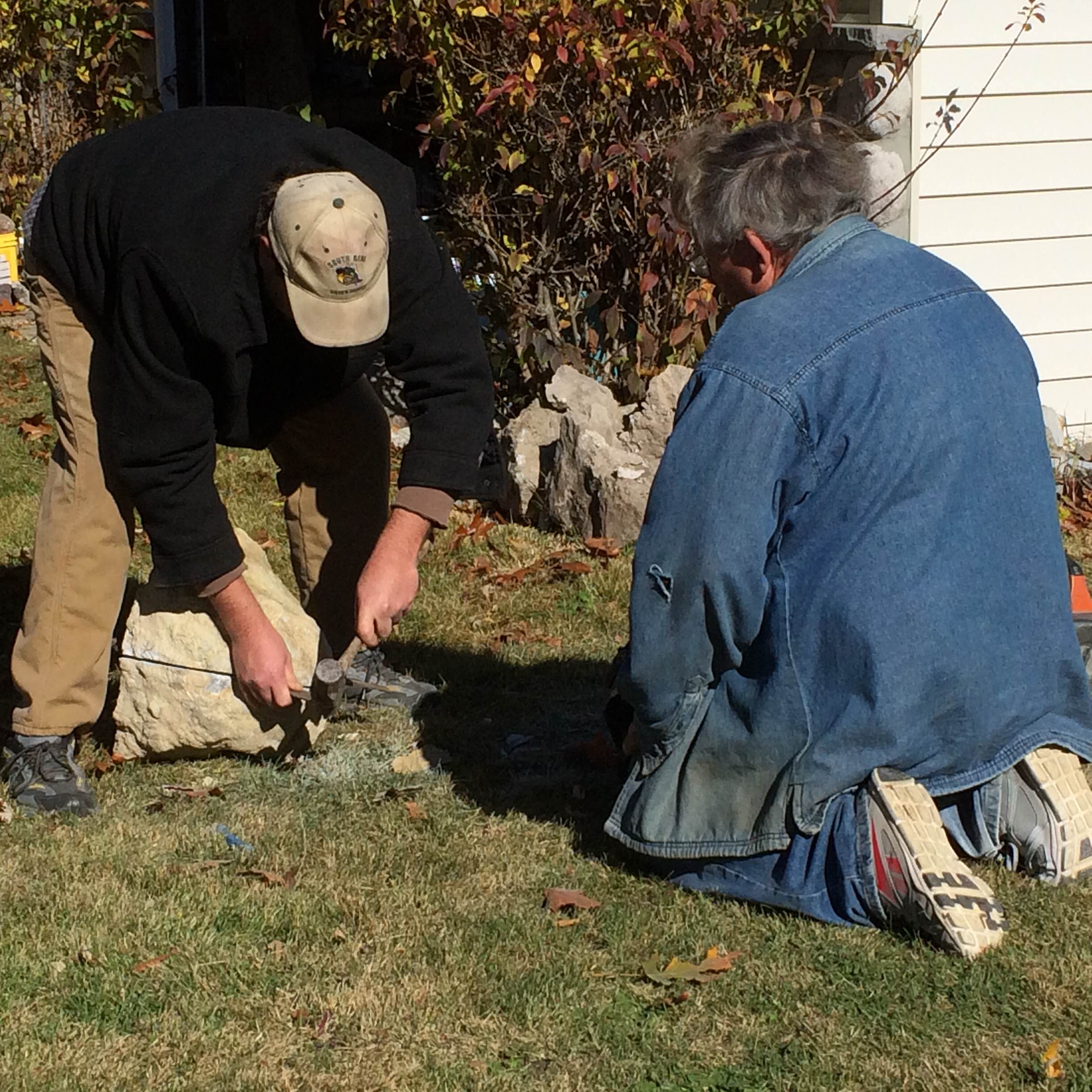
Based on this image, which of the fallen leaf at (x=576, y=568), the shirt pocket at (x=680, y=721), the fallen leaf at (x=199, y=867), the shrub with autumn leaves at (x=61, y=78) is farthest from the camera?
the shrub with autumn leaves at (x=61, y=78)

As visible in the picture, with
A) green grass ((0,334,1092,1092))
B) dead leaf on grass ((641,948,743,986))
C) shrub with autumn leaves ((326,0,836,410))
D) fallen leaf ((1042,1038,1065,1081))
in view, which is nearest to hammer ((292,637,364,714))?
green grass ((0,334,1092,1092))

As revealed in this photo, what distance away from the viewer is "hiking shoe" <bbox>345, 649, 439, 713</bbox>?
14.7 ft

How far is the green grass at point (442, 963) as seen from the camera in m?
2.79

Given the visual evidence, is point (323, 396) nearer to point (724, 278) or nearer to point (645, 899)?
point (724, 278)

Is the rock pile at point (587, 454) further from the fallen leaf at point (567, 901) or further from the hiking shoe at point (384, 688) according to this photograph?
the fallen leaf at point (567, 901)

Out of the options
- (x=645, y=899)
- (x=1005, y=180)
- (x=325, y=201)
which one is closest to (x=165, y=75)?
(x=1005, y=180)

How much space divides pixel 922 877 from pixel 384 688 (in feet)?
6.15

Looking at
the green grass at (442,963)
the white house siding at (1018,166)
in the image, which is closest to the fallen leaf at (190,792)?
the green grass at (442,963)

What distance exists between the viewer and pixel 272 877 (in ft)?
11.4

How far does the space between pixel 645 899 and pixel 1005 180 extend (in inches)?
184

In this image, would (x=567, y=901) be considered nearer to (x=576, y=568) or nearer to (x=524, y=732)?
(x=524, y=732)

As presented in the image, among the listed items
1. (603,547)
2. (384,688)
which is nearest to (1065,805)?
(384,688)

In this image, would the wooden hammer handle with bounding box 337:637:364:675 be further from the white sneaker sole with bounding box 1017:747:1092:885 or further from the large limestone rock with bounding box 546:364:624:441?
the large limestone rock with bounding box 546:364:624:441

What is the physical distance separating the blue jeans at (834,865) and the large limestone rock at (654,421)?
2.81m
